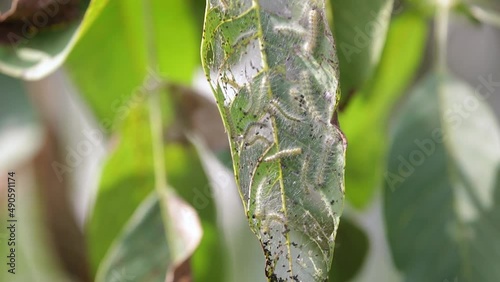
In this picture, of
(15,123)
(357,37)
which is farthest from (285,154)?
(15,123)

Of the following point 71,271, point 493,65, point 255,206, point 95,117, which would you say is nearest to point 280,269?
point 255,206

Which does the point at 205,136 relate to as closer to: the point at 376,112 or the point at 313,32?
the point at 376,112

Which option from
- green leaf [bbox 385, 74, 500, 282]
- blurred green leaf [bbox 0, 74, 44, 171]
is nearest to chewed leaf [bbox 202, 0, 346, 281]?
green leaf [bbox 385, 74, 500, 282]

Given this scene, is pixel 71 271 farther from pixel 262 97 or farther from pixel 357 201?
pixel 262 97

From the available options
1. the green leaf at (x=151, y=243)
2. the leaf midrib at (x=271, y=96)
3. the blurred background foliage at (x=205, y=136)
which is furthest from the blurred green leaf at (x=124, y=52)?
the leaf midrib at (x=271, y=96)

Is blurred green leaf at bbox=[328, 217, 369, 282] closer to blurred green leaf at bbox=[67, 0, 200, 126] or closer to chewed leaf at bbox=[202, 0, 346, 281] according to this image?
blurred green leaf at bbox=[67, 0, 200, 126]

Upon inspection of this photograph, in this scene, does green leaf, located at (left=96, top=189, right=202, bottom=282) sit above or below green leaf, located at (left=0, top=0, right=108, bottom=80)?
below

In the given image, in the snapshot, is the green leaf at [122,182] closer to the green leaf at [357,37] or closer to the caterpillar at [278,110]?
the green leaf at [357,37]
